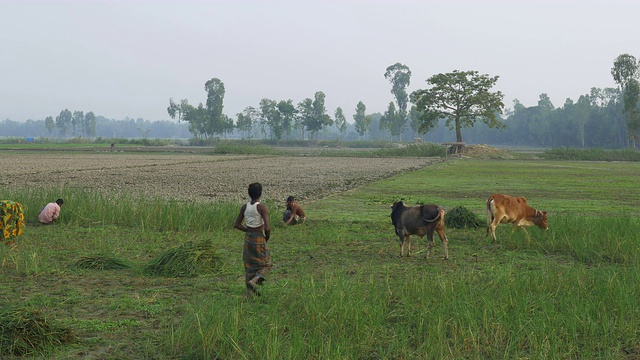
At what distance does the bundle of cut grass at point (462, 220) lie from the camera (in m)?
12.7

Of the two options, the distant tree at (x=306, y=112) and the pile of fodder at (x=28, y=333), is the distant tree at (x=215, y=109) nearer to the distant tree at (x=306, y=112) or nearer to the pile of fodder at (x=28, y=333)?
the distant tree at (x=306, y=112)

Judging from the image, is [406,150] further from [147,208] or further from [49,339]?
[49,339]

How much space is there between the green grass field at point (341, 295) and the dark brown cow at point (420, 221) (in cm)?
39

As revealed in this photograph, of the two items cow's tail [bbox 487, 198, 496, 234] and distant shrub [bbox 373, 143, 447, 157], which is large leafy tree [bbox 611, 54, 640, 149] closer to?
distant shrub [bbox 373, 143, 447, 157]

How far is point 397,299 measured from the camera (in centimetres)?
674

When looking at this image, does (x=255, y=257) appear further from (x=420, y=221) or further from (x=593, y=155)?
(x=593, y=155)

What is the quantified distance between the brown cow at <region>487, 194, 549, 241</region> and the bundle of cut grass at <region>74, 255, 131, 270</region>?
6.35 m

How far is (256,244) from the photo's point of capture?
699 centimetres

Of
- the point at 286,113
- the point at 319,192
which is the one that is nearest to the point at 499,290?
the point at 319,192

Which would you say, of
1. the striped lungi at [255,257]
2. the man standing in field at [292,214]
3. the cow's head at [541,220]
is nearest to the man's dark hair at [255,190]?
the striped lungi at [255,257]

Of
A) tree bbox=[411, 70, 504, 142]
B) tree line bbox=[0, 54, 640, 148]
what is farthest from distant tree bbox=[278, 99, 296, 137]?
tree bbox=[411, 70, 504, 142]

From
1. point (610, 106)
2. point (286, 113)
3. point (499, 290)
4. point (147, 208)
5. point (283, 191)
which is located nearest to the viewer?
point (499, 290)

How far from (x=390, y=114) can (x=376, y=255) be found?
11583 centimetres

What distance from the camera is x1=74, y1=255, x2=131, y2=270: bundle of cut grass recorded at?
8.52 m
